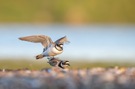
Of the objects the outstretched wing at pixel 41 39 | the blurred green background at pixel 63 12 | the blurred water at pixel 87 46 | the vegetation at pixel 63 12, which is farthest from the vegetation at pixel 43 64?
the vegetation at pixel 63 12

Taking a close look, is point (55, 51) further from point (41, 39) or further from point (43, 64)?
point (43, 64)

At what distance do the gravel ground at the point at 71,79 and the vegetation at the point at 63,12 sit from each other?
16.3 meters

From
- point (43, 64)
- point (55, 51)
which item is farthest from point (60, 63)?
point (43, 64)

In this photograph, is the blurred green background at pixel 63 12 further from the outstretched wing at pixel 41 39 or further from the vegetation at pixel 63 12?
the outstretched wing at pixel 41 39

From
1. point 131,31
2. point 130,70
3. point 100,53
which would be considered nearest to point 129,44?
point 100,53

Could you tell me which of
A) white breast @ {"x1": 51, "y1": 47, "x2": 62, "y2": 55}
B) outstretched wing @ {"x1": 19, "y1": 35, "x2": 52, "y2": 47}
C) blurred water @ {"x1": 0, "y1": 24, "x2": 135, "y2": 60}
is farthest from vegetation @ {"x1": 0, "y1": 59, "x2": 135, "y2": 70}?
white breast @ {"x1": 51, "y1": 47, "x2": 62, "y2": 55}

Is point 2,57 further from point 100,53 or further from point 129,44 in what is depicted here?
point 129,44

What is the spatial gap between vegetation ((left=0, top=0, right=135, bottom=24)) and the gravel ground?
A: 16.3m

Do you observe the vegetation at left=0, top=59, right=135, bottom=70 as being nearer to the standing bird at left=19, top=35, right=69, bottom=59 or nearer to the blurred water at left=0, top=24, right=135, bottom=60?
the blurred water at left=0, top=24, right=135, bottom=60

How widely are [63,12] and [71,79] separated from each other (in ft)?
54.4

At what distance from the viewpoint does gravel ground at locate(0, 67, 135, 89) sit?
5.98m

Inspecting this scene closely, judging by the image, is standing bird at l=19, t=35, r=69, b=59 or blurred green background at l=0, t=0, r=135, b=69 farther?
blurred green background at l=0, t=0, r=135, b=69

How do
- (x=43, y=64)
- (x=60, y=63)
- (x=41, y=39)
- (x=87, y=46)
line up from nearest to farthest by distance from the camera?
(x=60, y=63)
(x=41, y=39)
(x=43, y=64)
(x=87, y=46)

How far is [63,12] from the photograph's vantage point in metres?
22.6
